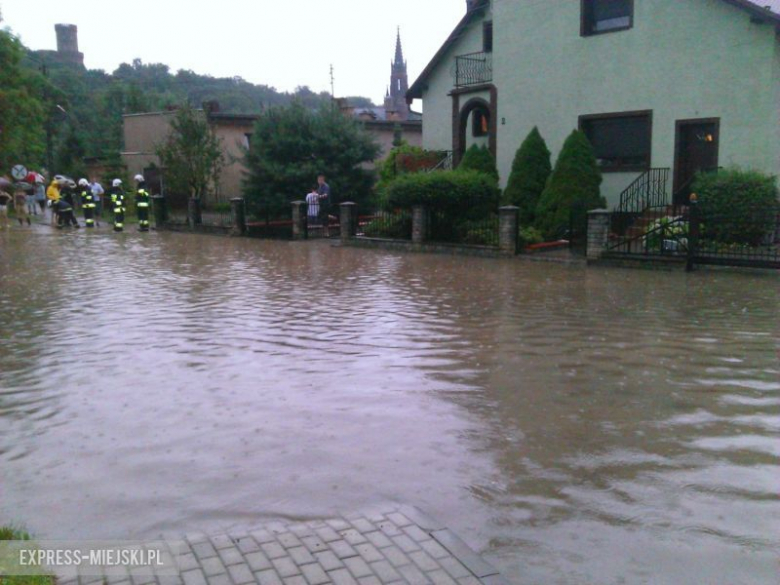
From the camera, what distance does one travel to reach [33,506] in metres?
4.31

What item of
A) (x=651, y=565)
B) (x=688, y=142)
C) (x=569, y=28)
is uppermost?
(x=569, y=28)

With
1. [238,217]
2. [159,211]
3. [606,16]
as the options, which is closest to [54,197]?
[159,211]

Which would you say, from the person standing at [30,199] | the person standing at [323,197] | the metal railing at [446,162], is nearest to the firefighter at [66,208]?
the person standing at [30,199]

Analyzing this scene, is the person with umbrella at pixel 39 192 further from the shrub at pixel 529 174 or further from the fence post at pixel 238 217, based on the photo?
the shrub at pixel 529 174

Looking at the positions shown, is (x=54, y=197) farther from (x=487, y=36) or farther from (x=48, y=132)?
(x=48, y=132)

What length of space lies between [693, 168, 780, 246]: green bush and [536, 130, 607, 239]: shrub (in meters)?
3.93

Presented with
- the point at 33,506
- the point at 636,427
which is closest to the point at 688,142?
the point at 636,427

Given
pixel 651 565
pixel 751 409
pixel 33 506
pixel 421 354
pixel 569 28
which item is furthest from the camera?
pixel 569 28

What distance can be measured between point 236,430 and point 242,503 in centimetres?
129

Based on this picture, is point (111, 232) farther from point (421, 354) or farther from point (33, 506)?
point (33, 506)

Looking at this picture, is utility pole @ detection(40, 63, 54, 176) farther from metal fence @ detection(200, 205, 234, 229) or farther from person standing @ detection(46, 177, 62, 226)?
metal fence @ detection(200, 205, 234, 229)

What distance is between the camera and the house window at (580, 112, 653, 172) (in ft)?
67.8

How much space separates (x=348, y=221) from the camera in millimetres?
22375

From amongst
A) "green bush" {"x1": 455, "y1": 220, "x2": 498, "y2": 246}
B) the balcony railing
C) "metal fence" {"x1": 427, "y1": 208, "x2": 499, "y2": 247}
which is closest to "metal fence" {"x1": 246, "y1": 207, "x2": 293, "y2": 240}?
"metal fence" {"x1": 427, "y1": 208, "x2": 499, "y2": 247}
